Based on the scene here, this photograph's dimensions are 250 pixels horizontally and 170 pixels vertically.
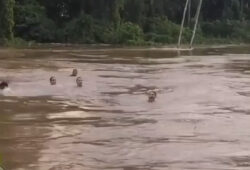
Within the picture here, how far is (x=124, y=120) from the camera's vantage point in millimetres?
13820

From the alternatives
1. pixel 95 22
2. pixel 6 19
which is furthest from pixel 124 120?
pixel 95 22

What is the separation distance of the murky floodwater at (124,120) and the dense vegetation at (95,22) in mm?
20799

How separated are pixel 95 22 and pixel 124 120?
3486 cm

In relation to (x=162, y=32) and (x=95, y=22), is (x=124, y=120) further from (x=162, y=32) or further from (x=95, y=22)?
(x=162, y=32)

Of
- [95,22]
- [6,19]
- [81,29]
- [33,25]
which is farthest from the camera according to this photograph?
[95,22]

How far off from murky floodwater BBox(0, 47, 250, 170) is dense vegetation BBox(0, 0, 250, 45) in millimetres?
20799

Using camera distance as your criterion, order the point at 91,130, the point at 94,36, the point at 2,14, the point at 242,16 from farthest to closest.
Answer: the point at 242,16 → the point at 94,36 → the point at 2,14 → the point at 91,130

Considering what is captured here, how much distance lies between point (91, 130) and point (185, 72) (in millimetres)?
13971

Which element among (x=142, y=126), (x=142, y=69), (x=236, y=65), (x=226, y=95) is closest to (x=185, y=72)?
(x=142, y=69)

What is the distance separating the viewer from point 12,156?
9.93 meters

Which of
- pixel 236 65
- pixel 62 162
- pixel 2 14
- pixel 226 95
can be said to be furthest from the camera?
pixel 2 14

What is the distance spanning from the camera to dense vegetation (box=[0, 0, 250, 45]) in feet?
153

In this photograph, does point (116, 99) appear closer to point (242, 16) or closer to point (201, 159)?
point (201, 159)

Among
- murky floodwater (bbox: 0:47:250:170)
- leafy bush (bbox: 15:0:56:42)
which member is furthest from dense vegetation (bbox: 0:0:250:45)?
murky floodwater (bbox: 0:47:250:170)
